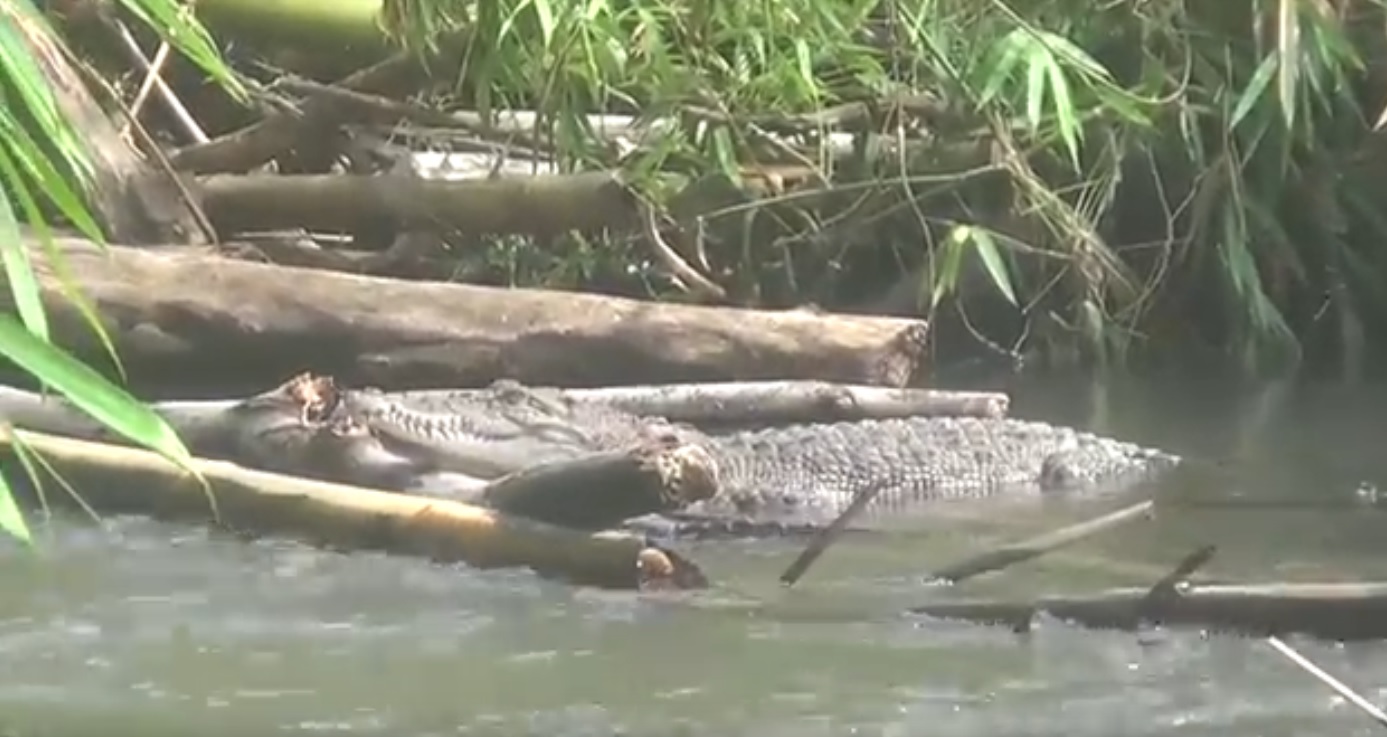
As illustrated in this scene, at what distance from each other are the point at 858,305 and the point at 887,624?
2814 mm

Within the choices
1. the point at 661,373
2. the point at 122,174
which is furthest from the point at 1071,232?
the point at 122,174

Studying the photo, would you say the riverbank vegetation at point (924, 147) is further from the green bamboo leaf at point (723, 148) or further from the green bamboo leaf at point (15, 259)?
the green bamboo leaf at point (15, 259)

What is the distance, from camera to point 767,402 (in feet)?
12.5

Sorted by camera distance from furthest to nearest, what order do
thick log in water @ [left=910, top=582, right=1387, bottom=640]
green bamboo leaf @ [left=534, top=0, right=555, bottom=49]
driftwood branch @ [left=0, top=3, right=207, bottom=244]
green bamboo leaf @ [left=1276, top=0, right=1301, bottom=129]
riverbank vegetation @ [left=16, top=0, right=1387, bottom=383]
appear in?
riverbank vegetation @ [left=16, top=0, right=1387, bottom=383], green bamboo leaf @ [left=1276, top=0, right=1301, bottom=129], driftwood branch @ [left=0, top=3, right=207, bottom=244], green bamboo leaf @ [left=534, top=0, right=555, bottom=49], thick log in water @ [left=910, top=582, right=1387, bottom=640]

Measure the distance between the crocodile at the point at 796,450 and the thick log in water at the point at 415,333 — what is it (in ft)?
0.55

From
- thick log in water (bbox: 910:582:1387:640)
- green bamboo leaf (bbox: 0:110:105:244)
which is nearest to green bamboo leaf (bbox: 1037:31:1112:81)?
thick log in water (bbox: 910:582:1387:640)

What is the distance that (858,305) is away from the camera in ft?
Answer: 17.4

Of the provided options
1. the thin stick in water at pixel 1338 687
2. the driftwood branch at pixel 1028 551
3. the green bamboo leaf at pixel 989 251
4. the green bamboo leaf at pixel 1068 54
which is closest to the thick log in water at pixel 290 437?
the driftwood branch at pixel 1028 551

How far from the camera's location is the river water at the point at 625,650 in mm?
2137

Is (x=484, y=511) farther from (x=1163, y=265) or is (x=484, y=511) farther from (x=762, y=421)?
(x=1163, y=265)

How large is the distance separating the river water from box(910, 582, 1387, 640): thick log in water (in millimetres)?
18

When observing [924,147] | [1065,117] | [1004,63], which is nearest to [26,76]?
[1065,117]

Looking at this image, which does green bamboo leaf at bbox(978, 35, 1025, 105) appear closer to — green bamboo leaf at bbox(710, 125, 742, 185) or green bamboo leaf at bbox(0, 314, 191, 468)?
green bamboo leaf at bbox(710, 125, 742, 185)

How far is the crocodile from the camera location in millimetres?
3295
